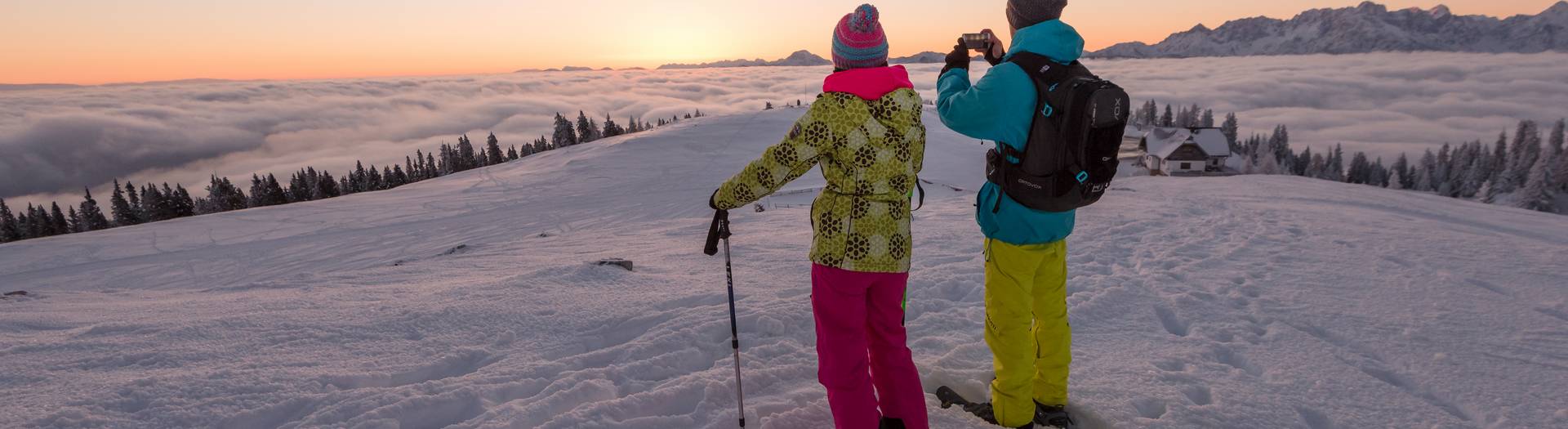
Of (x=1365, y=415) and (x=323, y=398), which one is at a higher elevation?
(x=323, y=398)

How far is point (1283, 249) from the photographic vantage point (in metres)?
8.12

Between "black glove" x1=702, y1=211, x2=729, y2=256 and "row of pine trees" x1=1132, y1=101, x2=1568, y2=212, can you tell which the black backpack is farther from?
"row of pine trees" x1=1132, y1=101, x2=1568, y2=212

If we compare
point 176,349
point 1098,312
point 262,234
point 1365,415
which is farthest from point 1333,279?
point 262,234

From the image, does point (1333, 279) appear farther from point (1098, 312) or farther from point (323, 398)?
point (323, 398)

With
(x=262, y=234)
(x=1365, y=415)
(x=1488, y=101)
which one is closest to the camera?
(x=1365, y=415)

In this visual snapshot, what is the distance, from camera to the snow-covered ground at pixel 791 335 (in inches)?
157

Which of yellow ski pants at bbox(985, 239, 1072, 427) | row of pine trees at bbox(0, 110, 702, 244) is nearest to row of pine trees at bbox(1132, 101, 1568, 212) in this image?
yellow ski pants at bbox(985, 239, 1072, 427)

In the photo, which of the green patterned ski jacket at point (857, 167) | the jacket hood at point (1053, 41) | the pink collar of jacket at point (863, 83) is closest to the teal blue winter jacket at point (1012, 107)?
the jacket hood at point (1053, 41)

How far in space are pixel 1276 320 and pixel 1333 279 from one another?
1981 mm

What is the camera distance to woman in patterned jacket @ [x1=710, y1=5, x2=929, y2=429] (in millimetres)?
3000

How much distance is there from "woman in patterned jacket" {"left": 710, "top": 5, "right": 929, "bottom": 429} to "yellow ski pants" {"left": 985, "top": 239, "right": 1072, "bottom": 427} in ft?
1.94

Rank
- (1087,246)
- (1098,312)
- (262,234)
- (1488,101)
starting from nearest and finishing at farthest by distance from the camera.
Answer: (1098,312) → (1087,246) → (262,234) → (1488,101)

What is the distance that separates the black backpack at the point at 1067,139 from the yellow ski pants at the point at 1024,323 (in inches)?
13.2

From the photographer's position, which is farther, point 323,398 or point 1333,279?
point 1333,279
